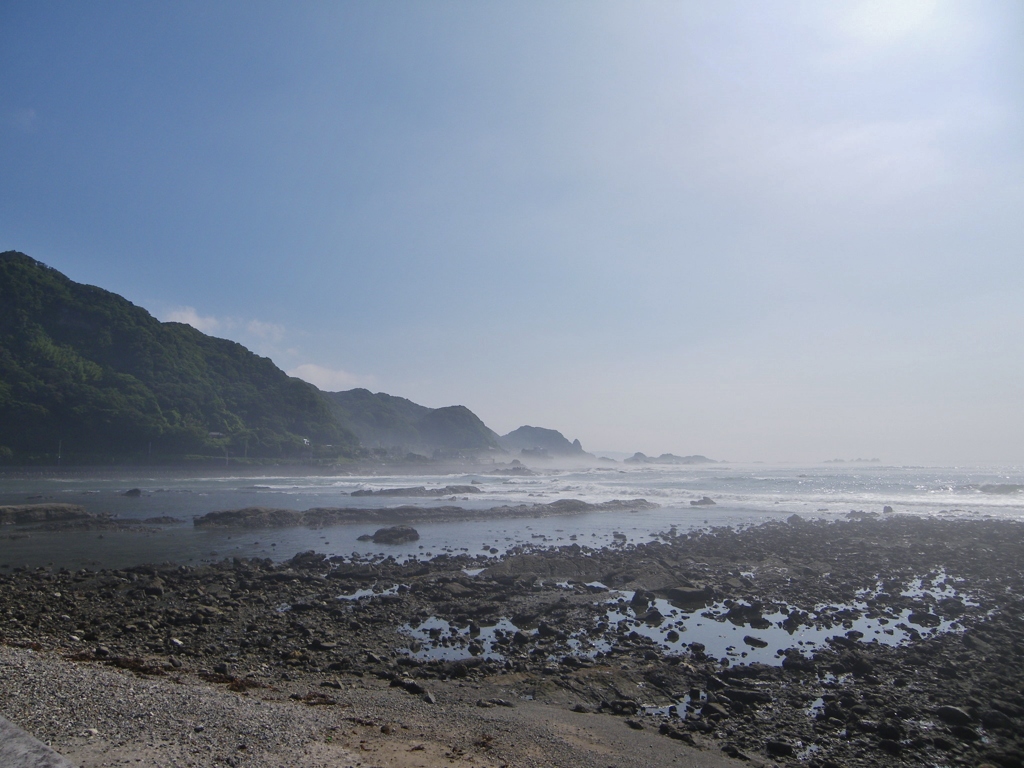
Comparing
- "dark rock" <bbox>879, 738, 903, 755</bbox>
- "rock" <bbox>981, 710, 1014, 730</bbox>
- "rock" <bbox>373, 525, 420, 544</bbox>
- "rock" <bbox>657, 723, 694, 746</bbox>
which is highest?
"rock" <bbox>981, 710, 1014, 730</bbox>

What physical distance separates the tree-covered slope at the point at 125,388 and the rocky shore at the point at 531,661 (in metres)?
54.3

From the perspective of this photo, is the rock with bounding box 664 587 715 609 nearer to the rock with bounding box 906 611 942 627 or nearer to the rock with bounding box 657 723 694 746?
the rock with bounding box 906 611 942 627

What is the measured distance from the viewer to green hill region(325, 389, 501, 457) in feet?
502

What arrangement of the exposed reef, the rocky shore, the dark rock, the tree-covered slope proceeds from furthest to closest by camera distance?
1. the tree-covered slope
2. the exposed reef
3. the dark rock
4. the rocky shore

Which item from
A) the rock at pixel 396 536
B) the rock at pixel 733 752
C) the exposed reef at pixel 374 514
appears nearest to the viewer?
the rock at pixel 733 752

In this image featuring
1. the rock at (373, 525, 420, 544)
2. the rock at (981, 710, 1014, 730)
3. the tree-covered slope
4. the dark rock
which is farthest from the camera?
the tree-covered slope

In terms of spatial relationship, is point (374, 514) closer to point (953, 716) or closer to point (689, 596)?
point (689, 596)

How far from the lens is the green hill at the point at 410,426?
15288cm

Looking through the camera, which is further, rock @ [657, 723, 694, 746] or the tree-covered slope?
the tree-covered slope

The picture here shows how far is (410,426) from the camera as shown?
547 ft

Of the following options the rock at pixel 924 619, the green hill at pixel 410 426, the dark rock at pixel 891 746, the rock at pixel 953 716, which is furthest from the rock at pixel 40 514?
the green hill at pixel 410 426

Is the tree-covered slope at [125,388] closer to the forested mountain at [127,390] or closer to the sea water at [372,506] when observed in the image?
the forested mountain at [127,390]

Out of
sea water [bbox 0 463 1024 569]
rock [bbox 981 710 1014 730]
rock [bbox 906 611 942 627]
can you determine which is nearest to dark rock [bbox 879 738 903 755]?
rock [bbox 981 710 1014 730]

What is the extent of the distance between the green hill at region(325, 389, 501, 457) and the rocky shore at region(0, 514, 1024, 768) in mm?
131914
